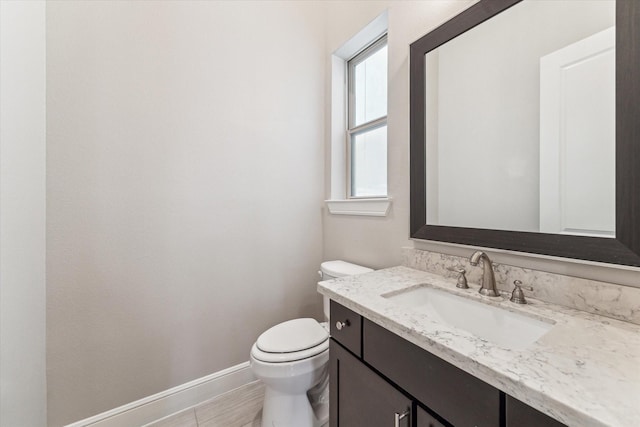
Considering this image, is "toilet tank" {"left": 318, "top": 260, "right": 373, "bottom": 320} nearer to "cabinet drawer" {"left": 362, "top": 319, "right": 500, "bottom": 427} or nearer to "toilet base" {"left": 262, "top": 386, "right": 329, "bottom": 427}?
"toilet base" {"left": 262, "top": 386, "right": 329, "bottom": 427}

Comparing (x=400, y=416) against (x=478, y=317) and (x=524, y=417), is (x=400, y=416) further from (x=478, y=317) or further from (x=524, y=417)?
(x=478, y=317)

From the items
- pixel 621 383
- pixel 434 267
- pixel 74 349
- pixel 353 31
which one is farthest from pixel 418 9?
pixel 74 349

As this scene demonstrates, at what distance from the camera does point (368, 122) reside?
1.75 m

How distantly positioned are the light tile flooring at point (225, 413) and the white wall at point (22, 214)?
1.83 ft

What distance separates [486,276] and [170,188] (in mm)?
1517

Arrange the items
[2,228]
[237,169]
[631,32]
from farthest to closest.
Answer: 1. [237,169]
2. [2,228]
3. [631,32]

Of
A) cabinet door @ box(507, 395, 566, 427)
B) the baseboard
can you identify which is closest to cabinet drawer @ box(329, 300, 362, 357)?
cabinet door @ box(507, 395, 566, 427)

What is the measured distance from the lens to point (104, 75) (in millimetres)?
1194

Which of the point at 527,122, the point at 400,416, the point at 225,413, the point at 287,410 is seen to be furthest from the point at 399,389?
the point at 225,413

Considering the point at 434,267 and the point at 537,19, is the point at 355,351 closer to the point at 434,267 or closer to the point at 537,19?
the point at 434,267

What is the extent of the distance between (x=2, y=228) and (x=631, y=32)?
77.0 inches

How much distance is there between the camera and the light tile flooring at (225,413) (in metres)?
1.33

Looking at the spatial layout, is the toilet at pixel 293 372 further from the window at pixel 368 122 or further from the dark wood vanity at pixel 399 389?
the window at pixel 368 122

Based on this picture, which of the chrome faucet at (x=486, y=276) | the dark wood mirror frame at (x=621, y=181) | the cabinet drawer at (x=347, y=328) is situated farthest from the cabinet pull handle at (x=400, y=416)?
the dark wood mirror frame at (x=621, y=181)
